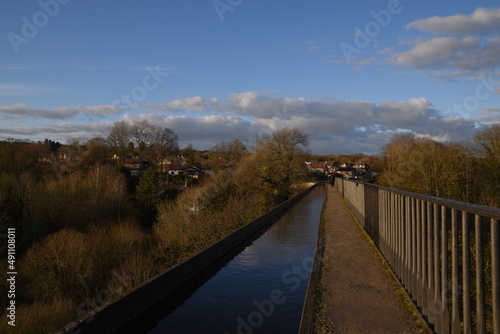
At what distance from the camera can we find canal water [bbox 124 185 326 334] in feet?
21.4

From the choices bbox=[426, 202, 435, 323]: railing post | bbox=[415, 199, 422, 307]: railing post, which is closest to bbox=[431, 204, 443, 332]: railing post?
bbox=[426, 202, 435, 323]: railing post

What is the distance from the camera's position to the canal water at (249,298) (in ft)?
21.4

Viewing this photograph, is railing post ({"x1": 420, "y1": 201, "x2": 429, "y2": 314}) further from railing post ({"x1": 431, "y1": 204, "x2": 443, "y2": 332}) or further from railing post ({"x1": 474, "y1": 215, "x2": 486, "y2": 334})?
railing post ({"x1": 474, "y1": 215, "x2": 486, "y2": 334})

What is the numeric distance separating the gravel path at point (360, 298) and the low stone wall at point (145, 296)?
128 inches

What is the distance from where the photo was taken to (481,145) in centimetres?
1928

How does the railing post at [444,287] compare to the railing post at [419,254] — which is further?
the railing post at [419,254]

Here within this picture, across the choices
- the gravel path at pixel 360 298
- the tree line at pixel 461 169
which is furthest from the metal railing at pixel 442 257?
the tree line at pixel 461 169

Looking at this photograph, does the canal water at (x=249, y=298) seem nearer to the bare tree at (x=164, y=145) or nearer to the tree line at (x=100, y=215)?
the tree line at (x=100, y=215)

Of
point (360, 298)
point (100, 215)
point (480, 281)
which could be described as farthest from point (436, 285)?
point (100, 215)

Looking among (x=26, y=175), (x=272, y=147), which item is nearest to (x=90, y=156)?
(x=26, y=175)

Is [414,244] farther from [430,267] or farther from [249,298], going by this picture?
[249,298]

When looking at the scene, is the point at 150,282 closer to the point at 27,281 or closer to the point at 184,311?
the point at 184,311

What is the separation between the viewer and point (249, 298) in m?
7.92

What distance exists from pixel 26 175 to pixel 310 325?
36499 millimetres
